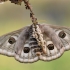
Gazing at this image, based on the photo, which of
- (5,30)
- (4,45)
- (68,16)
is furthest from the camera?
(68,16)

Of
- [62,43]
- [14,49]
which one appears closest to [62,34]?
[62,43]

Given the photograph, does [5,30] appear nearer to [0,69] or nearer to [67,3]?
[0,69]

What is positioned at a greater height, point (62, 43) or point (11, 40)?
point (11, 40)

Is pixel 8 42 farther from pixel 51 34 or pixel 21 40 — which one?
pixel 51 34

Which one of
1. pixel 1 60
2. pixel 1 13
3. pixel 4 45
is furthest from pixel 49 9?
pixel 4 45

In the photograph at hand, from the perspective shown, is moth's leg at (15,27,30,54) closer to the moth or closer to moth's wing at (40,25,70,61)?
the moth
